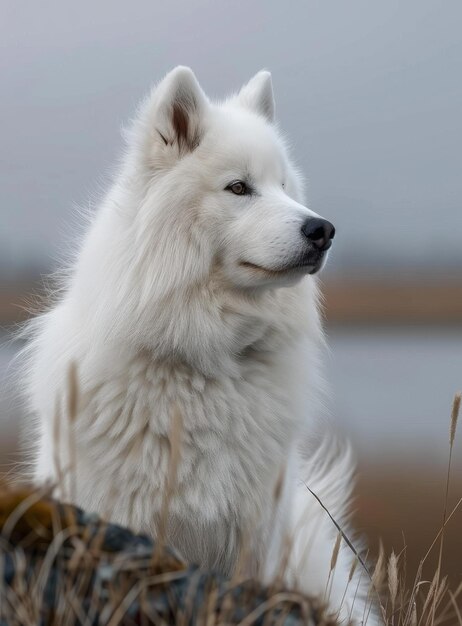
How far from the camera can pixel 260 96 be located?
3.77m

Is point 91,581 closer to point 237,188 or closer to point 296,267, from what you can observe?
point 296,267

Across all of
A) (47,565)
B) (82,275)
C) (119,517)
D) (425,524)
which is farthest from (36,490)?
(425,524)

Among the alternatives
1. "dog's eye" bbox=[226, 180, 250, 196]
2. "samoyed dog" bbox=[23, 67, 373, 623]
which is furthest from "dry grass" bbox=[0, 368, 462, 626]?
"dog's eye" bbox=[226, 180, 250, 196]

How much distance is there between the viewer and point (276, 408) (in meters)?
3.36

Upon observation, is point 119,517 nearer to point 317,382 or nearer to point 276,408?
point 276,408

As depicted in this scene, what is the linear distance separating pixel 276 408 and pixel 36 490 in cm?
173

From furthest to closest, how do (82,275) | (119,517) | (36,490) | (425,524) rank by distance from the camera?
(425,524)
(82,275)
(119,517)
(36,490)

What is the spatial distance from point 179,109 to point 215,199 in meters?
0.43

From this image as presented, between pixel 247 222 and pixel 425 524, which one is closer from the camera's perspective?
pixel 247 222

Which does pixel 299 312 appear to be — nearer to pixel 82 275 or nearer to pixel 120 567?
pixel 82 275

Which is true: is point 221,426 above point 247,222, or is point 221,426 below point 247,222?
below

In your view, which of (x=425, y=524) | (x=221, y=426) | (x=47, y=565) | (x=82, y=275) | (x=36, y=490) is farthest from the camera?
(x=425, y=524)

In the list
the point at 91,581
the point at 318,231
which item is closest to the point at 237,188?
the point at 318,231

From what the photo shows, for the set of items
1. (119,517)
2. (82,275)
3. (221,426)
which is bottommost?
(119,517)
